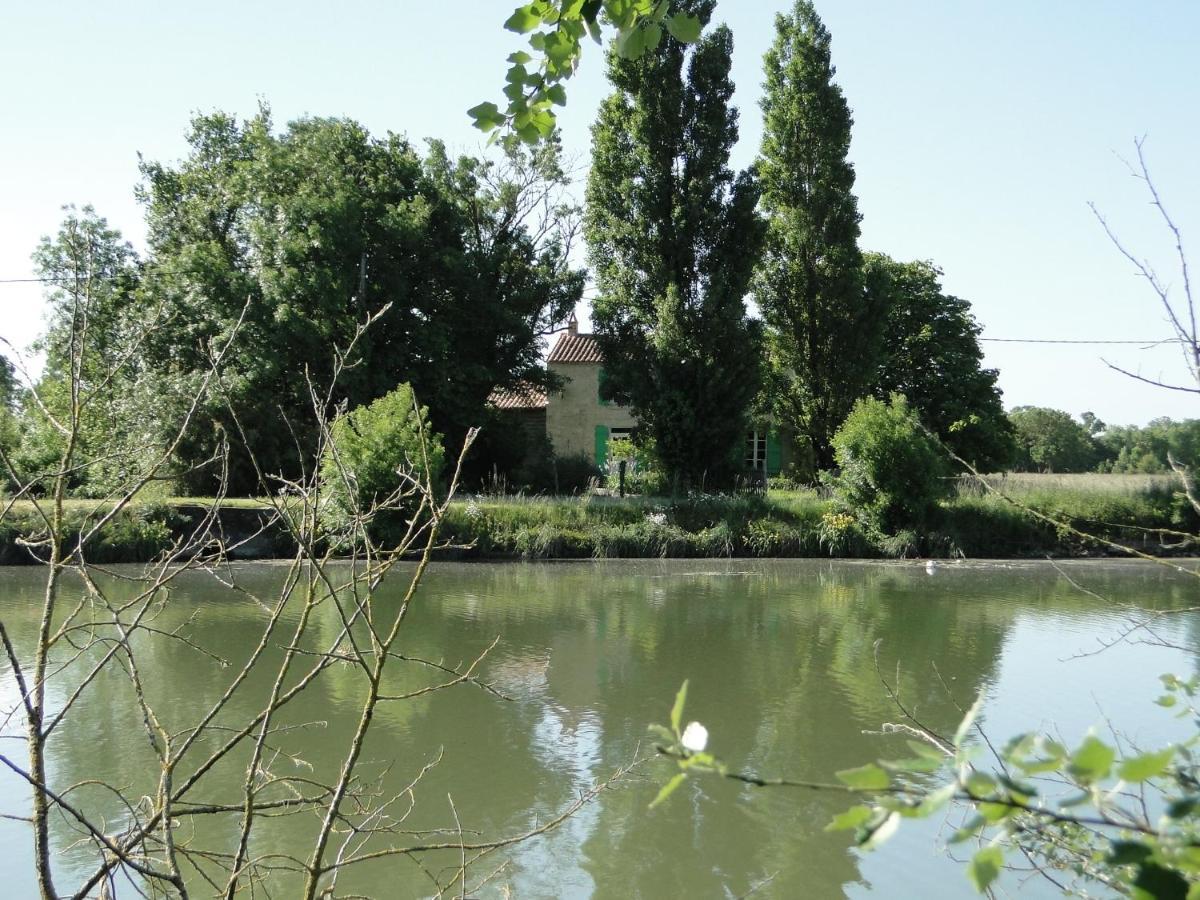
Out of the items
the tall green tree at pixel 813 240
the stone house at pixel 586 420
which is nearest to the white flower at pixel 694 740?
the tall green tree at pixel 813 240

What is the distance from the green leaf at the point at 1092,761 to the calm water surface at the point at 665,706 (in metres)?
1.84

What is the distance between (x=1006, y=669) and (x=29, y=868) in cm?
791

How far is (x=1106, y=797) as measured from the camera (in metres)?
0.81

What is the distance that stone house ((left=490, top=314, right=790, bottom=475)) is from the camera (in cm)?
2891

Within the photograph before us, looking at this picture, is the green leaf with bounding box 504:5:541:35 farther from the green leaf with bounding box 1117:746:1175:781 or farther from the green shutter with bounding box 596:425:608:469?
the green shutter with bounding box 596:425:608:469

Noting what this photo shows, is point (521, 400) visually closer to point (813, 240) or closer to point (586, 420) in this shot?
point (586, 420)

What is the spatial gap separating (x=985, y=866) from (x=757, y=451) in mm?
28806

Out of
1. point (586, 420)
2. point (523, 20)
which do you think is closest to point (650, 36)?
point (523, 20)

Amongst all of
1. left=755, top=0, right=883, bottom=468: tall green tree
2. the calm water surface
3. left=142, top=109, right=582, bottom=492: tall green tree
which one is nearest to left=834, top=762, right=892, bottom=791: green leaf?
the calm water surface

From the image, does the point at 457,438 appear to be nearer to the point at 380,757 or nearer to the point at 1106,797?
the point at 380,757

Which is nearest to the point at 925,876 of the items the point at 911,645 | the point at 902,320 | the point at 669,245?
the point at 911,645

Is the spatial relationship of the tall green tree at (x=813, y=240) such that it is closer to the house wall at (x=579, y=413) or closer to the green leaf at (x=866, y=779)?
the house wall at (x=579, y=413)

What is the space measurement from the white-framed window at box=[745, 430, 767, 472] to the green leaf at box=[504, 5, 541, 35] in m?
27.1

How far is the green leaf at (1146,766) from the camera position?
0.74m
